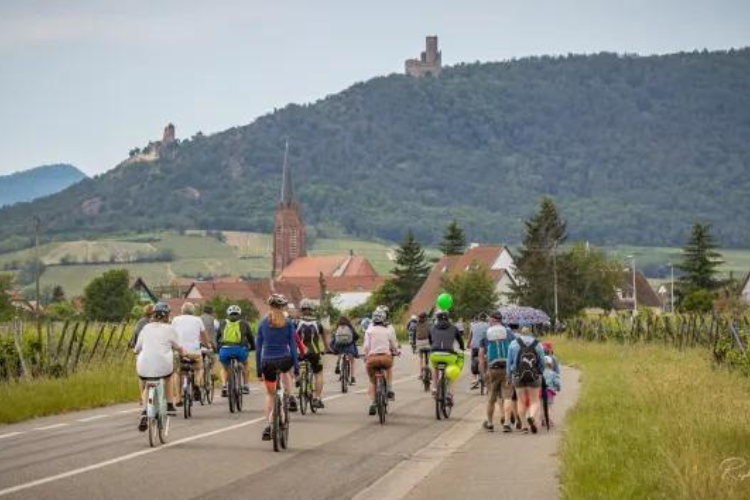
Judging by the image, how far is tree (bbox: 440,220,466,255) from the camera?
149 metres

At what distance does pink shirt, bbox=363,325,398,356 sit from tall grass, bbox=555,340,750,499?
10.3 feet

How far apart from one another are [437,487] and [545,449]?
4.53 m

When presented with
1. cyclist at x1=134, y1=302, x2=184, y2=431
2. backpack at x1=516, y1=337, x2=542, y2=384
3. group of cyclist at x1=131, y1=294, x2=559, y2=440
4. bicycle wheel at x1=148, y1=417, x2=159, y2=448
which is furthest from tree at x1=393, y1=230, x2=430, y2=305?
bicycle wheel at x1=148, y1=417, x2=159, y2=448

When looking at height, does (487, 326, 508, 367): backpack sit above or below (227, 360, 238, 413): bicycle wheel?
above

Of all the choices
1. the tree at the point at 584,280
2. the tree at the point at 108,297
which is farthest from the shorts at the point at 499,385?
the tree at the point at 108,297

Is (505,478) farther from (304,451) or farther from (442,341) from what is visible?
(442,341)

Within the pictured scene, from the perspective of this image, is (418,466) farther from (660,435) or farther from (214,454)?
(660,435)

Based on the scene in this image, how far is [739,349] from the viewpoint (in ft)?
111

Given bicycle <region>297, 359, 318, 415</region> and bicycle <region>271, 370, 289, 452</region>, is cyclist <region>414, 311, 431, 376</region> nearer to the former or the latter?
bicycle <region>297, 359, 318, 415</region>

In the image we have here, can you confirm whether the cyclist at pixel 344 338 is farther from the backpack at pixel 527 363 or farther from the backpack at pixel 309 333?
the backpack at pixel 527 363

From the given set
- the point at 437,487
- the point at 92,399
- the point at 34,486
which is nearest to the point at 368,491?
the point at 437,487

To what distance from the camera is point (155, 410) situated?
1902 centimetres

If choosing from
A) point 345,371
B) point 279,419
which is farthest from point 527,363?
point 345,371

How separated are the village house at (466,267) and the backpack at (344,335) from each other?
10119 cm
